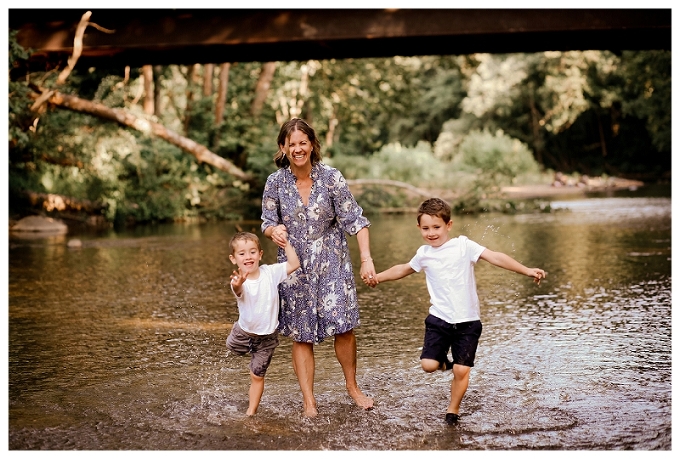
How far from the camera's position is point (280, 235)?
17.5 ft

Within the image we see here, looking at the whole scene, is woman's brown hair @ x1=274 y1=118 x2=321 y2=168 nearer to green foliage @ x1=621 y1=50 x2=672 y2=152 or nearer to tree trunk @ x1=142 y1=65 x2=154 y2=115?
green foliage @ x1=621 y1=50 x2=672 y2=152

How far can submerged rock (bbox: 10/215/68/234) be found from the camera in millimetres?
19500

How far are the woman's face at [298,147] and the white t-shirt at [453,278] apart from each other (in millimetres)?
887

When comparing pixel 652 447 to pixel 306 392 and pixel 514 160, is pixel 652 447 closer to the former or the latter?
pixel 306 392

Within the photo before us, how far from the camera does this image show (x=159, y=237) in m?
17.6

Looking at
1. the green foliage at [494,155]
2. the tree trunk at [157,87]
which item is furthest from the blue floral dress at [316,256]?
the green foliage at [494,155]

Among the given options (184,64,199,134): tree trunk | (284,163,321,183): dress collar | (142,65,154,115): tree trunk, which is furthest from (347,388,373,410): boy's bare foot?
(142,65,154,115): tree trunk

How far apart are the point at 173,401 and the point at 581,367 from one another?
2.68m

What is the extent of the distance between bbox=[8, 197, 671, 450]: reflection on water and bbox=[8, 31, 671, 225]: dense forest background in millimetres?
5989

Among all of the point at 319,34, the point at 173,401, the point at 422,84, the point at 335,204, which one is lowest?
the point at 173,401

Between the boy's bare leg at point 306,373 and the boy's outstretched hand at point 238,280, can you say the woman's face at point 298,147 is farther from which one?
the boy's bare leg at point 306,373

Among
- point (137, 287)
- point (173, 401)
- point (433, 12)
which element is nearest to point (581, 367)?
point (173, 401)

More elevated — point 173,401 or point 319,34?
point 319,34

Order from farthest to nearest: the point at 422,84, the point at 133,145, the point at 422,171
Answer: the point at 422,84 < the point at 422,171 < the point at 133,145
